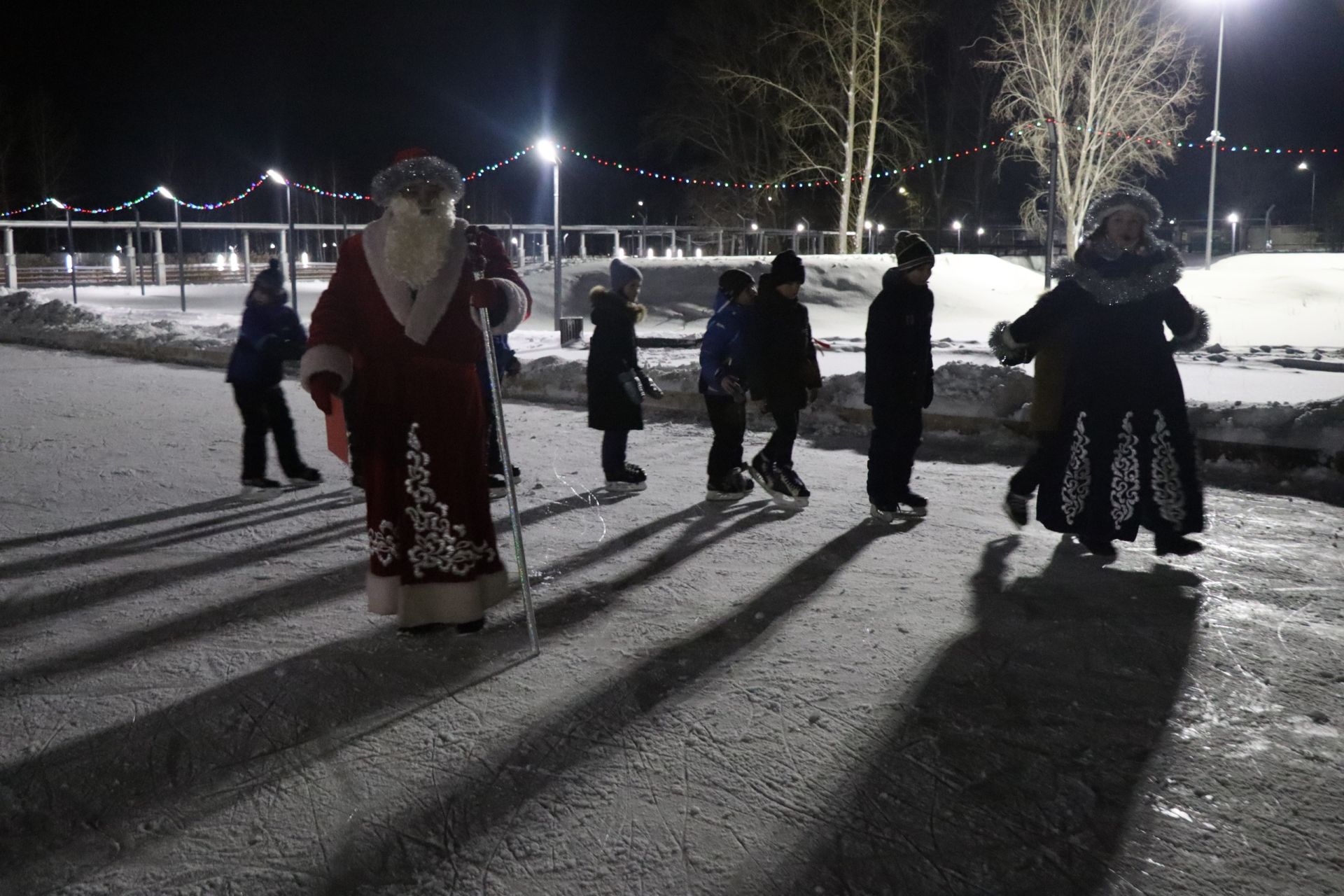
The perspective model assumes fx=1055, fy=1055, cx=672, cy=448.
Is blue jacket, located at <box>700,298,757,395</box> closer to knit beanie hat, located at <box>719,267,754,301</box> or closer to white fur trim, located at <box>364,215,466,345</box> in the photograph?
knit beanie hat, located at <box>719,267,754,301</box>

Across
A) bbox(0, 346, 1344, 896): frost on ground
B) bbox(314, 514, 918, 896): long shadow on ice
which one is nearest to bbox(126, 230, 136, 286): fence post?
bbox(0, 346, 1344, 896): frost on ground

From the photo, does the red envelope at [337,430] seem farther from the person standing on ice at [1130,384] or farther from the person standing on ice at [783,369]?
the person standing on ice at [1130,384]

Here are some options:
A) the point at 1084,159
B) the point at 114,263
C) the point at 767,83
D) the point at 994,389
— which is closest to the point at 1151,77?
the point at 1084,159

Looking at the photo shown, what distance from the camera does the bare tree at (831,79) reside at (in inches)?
1085

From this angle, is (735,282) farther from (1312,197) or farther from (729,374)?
(1312,197)

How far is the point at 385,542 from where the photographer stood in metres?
3.92

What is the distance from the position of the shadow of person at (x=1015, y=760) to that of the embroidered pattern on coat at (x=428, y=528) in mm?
1687

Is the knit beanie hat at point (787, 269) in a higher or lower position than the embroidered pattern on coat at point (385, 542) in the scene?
higher

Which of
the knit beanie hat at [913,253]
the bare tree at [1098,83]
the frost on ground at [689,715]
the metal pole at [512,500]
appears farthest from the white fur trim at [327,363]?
the bare tree at [1098,83]

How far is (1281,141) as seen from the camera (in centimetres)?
4484

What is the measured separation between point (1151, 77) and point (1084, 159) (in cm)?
267

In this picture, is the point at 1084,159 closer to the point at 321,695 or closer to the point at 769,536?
the point at 769,536

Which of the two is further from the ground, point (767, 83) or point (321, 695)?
point (767, 83)

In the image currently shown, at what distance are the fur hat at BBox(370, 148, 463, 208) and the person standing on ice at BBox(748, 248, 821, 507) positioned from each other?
8.43 ft
